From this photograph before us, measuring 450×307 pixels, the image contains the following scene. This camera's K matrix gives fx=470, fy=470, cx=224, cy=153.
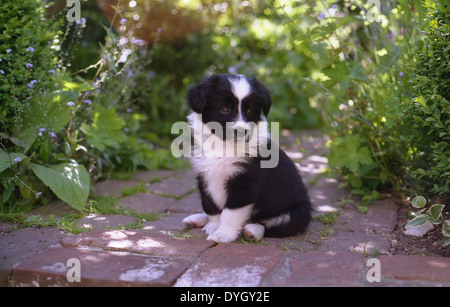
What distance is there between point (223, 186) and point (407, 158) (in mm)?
1452

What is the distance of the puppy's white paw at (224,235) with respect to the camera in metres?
2.72

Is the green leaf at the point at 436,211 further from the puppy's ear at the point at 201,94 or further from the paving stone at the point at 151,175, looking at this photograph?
the paving stone at the point at 151,175

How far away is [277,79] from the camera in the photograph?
734 cm

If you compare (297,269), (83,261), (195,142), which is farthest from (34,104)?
(297,269)

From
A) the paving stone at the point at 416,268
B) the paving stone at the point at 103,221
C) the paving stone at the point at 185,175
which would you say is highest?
the paving stone at the point at 185,175

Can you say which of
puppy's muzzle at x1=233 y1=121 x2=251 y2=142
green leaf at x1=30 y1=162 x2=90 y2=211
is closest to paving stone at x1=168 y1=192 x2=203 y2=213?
green leaf at x1=30 y1=162 x2=90 y2=211

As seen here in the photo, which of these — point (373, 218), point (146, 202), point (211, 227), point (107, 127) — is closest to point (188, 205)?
point (146, 202)

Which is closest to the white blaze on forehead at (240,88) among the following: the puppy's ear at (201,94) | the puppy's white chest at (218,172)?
the puppy's ear at (201,94)

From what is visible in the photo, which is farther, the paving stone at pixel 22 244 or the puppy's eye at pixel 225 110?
the puppy's eye at pixel 225 110

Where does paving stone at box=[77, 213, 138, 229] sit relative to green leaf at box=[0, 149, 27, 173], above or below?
below

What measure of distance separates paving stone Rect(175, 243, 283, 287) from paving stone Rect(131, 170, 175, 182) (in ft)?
6.31

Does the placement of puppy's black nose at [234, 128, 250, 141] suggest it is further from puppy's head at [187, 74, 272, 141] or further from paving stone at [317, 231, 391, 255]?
paving stone at [317, 231, 391, 255]

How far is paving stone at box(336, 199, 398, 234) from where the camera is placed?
3084mm

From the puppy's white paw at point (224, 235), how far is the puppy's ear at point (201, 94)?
731mm
